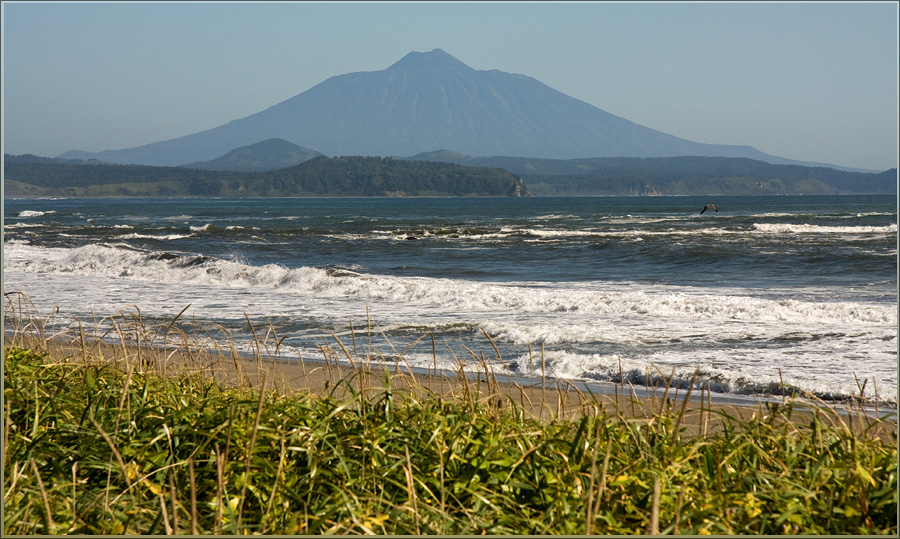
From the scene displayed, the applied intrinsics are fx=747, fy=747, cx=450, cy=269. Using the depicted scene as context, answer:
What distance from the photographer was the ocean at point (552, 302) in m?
8.14

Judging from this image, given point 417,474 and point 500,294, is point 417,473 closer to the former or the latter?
point 417,474

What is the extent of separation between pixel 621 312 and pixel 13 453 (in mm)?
10320

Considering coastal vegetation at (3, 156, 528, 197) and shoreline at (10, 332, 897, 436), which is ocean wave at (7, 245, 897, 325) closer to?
shoreline at (10, 332, 897, 436)

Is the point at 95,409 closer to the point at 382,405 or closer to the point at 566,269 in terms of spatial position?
the point at 382,405

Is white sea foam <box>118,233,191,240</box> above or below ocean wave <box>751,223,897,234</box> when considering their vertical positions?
below

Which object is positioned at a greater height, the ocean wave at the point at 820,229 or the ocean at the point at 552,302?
the ocean wave at the point at 820,229

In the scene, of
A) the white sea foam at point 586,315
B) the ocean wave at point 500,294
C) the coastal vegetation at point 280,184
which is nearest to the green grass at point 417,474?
the white sea foam at point 586,315

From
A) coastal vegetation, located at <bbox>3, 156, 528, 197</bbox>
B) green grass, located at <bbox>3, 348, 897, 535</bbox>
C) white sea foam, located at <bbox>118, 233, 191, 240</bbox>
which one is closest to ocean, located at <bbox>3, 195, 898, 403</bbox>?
green grass, located at <bbox>3, 348, 897, 535</bbox>

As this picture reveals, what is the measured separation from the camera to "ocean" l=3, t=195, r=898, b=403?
814cm

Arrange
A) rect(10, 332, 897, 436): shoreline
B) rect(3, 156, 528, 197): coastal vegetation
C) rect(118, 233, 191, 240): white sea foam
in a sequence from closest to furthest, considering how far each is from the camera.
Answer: rect(10, 332, 897, 436): shoreline, rect(118, 233, 191, 240): white sea foam, rect(3, 156, 528, 197): coastal vegetation

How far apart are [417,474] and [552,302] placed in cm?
1068

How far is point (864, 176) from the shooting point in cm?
19812

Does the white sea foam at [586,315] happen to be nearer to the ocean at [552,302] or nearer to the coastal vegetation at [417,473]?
the ocean at [552,302]

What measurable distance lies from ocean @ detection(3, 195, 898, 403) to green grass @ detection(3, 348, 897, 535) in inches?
24.8
